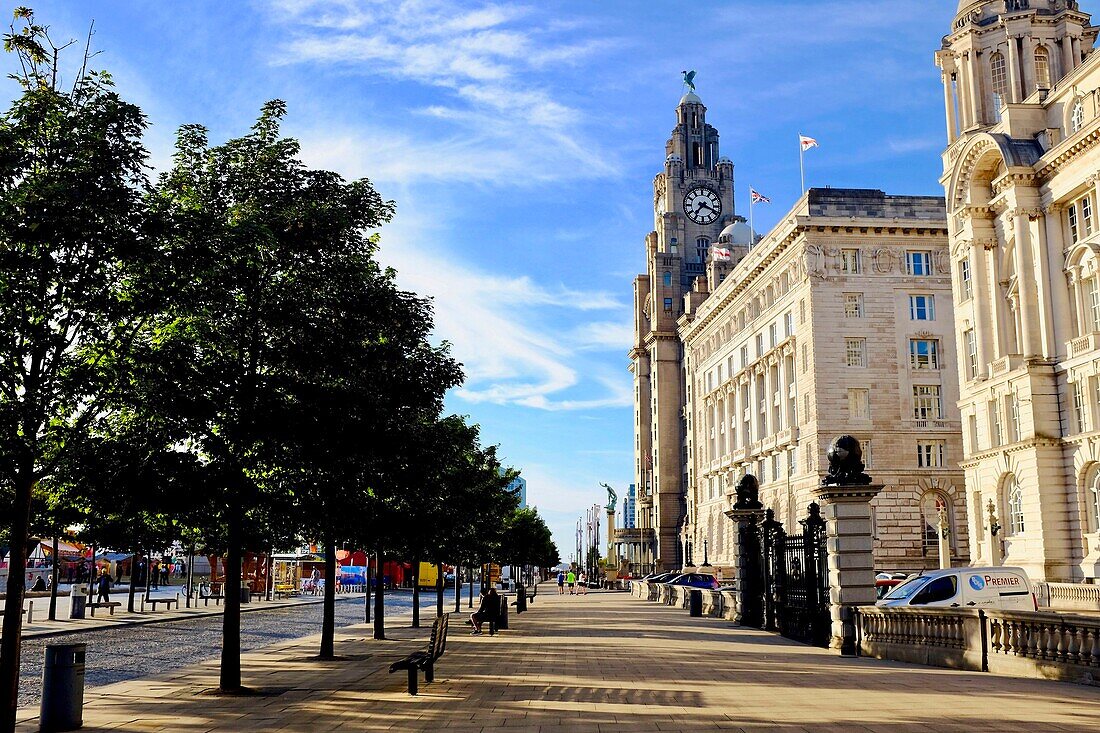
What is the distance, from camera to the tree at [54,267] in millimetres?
11242

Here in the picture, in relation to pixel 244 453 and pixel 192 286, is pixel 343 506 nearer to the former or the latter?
pixel 244 453

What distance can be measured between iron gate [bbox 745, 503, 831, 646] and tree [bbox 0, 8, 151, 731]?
18078 mm

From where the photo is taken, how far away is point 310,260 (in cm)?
1723

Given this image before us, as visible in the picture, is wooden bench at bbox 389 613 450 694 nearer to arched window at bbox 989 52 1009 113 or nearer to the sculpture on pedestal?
the sculpture on pedestal

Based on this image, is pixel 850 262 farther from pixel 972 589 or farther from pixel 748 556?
pixel 972 589

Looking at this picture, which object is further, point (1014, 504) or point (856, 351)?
point (856, 351)

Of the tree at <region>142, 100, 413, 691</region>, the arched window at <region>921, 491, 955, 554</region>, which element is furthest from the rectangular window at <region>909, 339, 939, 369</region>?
the tree at <region>142, 100, 413, 691</region>

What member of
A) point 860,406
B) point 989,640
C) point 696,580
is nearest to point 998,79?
point 860,406

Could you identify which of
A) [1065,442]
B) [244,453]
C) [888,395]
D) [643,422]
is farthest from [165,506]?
[643,422]

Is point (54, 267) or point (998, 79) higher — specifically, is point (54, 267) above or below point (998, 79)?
below

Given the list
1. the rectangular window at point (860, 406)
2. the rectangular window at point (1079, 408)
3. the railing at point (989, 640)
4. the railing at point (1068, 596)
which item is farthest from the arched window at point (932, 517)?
the railing at point (989, 640)

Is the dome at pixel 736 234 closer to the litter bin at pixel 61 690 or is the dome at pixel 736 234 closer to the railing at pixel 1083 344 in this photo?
the railing at pixel 1083 344

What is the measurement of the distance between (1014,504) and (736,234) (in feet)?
269

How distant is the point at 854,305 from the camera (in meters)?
70.4
